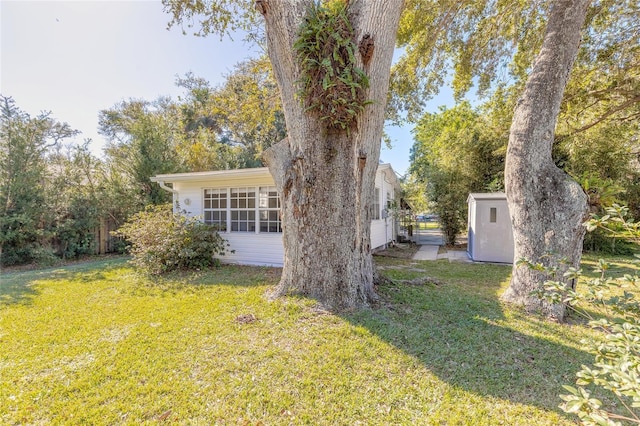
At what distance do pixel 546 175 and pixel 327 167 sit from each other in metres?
3.20

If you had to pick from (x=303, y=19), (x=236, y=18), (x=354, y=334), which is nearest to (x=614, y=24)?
(x=303, y=19)

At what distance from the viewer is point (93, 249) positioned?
10.2 m

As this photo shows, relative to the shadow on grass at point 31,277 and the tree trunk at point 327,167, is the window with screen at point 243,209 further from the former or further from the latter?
the tree trunk at point 327,167

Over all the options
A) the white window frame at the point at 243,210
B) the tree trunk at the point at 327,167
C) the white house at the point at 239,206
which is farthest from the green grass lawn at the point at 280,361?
the white window frame at the point at 243,210

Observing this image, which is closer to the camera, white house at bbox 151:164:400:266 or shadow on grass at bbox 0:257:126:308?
shadow on grass at bbox 0:257:126:308

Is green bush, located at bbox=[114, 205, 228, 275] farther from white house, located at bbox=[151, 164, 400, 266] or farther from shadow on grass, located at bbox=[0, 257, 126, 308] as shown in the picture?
shadow on grass, located at bbox=[0, 257, 126, 308]

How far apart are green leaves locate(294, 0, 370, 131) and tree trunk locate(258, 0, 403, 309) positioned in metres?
0.18

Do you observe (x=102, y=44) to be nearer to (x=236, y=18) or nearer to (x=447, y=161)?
(x=236, y=18)

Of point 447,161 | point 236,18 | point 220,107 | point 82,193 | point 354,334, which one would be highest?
point 236,18

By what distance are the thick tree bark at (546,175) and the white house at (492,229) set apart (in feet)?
14.5

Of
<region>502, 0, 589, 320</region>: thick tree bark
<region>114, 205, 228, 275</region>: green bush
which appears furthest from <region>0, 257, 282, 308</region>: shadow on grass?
<region>502, 0, 589, 320</region>: thick tree bark

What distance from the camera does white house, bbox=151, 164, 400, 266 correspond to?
780 centimetres

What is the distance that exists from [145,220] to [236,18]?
218 inches

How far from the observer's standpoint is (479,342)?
128 inches
